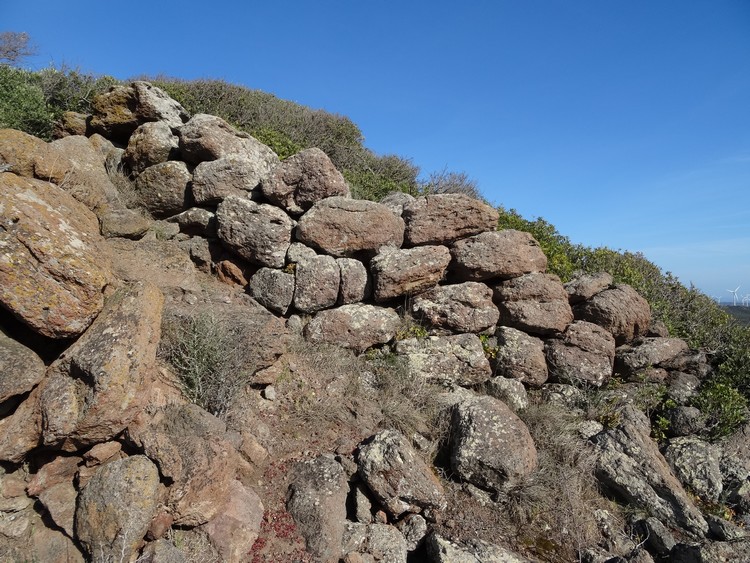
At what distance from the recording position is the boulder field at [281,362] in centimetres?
370

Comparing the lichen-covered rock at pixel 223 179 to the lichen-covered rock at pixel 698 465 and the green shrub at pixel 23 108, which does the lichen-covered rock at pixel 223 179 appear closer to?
the green shrub at pixel 23 108

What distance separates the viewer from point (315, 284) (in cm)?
639

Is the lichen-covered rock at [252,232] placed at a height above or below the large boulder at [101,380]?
above

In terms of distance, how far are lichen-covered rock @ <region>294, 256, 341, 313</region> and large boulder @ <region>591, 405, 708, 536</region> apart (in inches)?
162

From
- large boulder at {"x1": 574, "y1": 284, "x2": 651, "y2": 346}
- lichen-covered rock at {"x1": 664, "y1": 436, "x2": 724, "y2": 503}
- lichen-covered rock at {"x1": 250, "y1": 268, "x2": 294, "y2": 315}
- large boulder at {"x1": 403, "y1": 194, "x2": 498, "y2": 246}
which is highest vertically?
large boulder at {"x1": 403, "y1": 194, "x2": 498, "y2": 246}

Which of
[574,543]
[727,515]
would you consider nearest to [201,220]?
[574,543]

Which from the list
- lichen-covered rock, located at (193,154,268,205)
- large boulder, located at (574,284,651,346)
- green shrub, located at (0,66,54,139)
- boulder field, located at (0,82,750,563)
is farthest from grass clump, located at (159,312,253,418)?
green shrub, located at (0,66,54,139)

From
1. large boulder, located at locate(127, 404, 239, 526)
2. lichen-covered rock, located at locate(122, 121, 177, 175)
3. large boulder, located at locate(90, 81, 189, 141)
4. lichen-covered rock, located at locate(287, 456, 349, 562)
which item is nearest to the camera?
large boulder, located at locate(127, 404, 239, 526)

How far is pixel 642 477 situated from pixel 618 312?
2565mm

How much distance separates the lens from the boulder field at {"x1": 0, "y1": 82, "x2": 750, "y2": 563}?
370 centimetres

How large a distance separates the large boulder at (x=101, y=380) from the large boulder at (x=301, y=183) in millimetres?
3254

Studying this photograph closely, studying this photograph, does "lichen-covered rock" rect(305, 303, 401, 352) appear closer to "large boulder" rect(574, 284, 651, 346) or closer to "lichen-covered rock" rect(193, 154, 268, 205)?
"lichen-covered rock" rect(193, 154, 268, 205)

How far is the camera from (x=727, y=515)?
530 centimetres

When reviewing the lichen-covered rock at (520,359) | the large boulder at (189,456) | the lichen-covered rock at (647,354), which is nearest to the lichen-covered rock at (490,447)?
the lichen-covered rock at (520,359)
